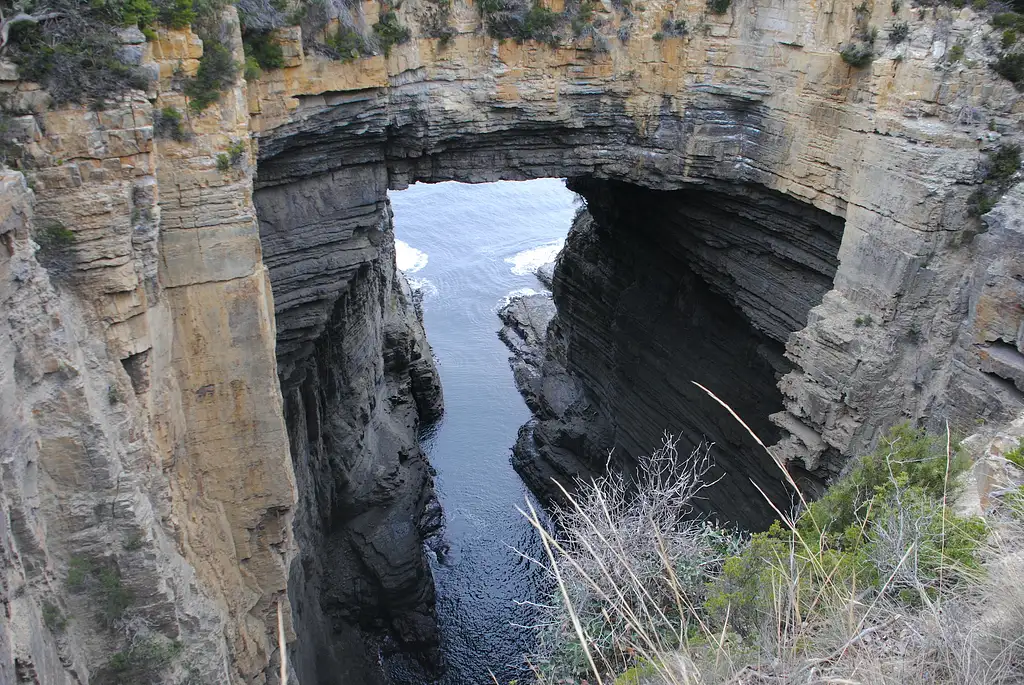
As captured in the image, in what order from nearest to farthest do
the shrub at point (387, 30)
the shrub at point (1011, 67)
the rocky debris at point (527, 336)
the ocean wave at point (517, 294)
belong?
the shrub at point (1011, 67) → the shrub at point (387, 30) → the rocky debris at point (527, 336) → the ocean wave at point (517, 294)

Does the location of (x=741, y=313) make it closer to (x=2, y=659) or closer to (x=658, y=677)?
(x=658, y=677)

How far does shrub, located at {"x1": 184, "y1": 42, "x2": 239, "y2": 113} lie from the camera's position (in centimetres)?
794

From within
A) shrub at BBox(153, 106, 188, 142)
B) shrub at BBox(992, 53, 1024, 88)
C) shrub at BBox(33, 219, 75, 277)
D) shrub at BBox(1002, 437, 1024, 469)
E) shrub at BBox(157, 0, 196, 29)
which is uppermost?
shrub at BBox(157, 0, 196, 29)

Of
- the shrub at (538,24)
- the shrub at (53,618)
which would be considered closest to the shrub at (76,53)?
the shrub at (53,618)

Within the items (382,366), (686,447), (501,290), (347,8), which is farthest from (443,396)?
(347,8)

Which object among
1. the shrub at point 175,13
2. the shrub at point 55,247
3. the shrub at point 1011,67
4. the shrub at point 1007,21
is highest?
the shrub at point 175,13

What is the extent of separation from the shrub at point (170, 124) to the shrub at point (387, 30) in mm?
3758

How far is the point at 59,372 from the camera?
690cm

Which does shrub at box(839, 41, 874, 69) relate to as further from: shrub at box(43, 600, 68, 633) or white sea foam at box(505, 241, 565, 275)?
white sea foam at box(505, 241, 565, 275)

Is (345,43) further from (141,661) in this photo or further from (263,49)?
(141,661)

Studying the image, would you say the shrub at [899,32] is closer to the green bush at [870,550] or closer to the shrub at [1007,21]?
the shrub at [1007,21]

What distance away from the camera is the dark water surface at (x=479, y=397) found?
17.8 m

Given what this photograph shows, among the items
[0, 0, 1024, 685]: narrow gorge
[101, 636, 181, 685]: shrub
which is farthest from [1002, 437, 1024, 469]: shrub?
[101, 636, 181, 685]: shrub

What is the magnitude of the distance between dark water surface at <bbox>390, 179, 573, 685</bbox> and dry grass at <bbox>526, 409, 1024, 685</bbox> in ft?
6.00
